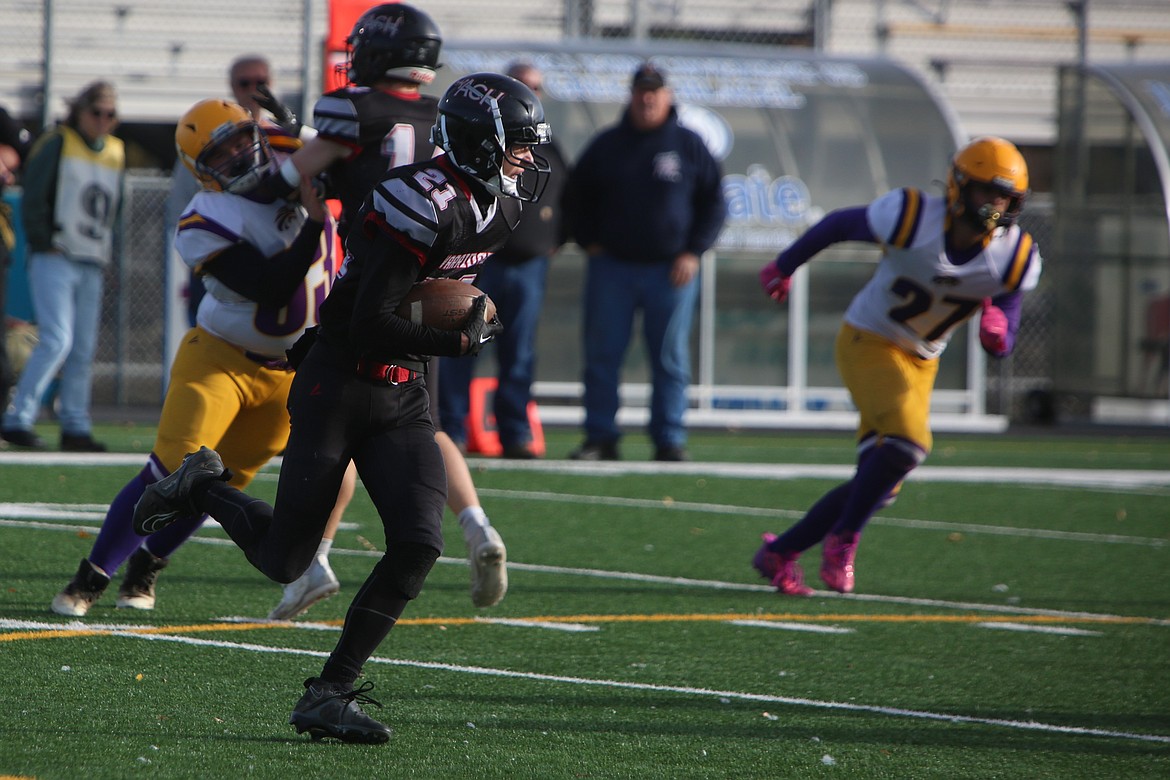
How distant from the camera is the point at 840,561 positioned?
6.05 meters

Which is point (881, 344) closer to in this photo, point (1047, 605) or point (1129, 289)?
point (1047, 605)

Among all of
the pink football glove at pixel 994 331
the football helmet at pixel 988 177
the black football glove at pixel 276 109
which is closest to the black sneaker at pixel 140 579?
the black football glove at pixel 276 109

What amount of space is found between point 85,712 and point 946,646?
272cm

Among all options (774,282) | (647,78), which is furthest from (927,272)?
(647,78)

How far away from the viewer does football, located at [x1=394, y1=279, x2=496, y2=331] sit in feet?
12.2

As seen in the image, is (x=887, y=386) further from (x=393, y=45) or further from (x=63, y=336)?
(x=63, y=336)

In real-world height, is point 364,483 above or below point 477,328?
below

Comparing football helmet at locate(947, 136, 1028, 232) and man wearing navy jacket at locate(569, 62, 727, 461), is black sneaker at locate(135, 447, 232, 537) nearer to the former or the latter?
football helmet at locate(947, 136, 1028, 232)

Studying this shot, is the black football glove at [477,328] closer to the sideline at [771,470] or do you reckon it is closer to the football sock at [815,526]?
the football sock at [815,526]

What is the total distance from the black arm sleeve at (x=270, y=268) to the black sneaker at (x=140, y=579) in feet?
3.10

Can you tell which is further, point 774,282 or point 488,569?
point 774,282

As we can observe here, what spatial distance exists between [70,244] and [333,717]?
654 cm

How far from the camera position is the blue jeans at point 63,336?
947cm

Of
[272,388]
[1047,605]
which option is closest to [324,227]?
[272,388]
